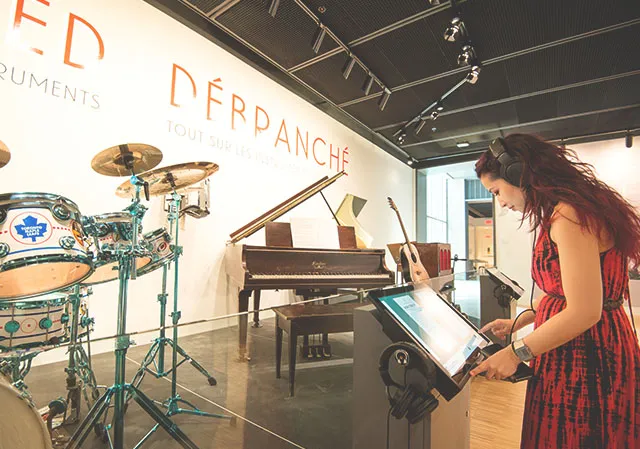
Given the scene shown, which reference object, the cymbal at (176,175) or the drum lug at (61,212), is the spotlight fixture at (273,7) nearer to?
the cymbal at (176,175)

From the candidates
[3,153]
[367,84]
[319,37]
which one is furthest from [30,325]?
[367,84]

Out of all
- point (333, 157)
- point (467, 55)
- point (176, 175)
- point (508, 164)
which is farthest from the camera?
point (333, 157)

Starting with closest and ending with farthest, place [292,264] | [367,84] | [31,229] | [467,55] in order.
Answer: [31,229], [292,264], [467,55], [367,84]

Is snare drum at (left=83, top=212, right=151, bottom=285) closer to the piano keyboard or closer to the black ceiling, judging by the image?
the piano keyboard

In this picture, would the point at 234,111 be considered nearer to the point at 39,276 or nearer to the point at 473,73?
the point at 473,73

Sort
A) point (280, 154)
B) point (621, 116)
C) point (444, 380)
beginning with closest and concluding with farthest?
point (444, 380), point (280, 154), point (621, 116)

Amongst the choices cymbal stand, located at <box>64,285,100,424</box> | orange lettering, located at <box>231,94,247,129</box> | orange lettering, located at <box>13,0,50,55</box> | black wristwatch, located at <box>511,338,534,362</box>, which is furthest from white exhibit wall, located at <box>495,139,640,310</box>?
orange lettering, located at <box>13,0,50,55</box>

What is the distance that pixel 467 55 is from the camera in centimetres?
432

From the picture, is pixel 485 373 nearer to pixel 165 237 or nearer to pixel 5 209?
pixel 5 209

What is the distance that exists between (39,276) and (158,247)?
641 millimetres

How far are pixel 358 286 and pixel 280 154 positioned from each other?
2.48 m

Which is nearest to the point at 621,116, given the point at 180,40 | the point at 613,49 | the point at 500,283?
the point at 613,49

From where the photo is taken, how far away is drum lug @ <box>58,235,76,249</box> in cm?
128

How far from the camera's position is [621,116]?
21.0ft
